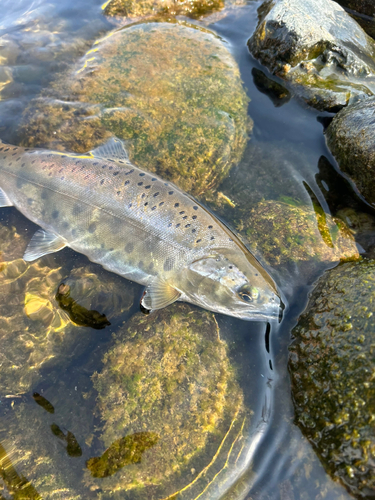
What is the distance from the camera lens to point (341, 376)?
2740mm

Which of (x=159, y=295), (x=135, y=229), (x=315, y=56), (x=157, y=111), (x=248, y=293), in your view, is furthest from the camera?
(x=315, y=56)

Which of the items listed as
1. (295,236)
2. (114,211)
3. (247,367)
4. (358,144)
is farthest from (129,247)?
(358,144)

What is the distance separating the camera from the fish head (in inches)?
140

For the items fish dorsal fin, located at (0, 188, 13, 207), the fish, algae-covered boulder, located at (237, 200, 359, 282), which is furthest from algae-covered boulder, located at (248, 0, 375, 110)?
fish dorsal fin, located at (0, 188, 13, 207)

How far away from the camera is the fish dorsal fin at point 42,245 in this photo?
4289mm

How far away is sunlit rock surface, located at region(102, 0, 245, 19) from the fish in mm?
4674

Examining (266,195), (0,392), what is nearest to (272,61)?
(266,195)

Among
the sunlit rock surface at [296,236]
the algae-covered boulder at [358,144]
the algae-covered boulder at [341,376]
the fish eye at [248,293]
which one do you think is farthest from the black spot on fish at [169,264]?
the algae-covered boulder at [358,144]

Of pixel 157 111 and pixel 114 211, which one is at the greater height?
pixel 157 111

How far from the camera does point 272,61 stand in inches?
231

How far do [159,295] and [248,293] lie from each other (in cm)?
113

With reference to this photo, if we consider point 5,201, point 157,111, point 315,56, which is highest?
point 315,56

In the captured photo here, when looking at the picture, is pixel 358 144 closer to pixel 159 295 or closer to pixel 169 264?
pixel 169 264

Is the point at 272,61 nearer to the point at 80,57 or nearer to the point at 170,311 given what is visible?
the point at 80,57
